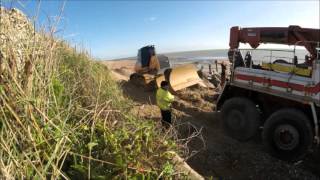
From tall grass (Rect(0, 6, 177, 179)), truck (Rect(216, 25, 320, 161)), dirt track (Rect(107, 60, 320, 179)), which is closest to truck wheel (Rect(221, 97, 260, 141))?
truck (Rect(216, 25, 320, 161))

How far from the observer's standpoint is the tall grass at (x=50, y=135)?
2742mm

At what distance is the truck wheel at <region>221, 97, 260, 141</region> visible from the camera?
348 inches

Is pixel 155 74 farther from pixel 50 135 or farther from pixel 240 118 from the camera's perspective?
pixel 50 135

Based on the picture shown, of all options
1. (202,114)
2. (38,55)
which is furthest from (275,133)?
(38,55)

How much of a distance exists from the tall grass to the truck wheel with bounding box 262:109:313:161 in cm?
472

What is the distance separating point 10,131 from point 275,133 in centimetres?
631

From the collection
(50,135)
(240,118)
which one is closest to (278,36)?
(240,118)

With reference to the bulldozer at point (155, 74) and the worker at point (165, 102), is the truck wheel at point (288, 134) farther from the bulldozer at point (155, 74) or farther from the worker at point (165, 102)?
the bulldozer at point (155, 74)

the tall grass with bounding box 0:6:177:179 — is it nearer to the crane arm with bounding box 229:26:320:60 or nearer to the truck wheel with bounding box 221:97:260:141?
the truck wheel with bounding box 221:97:260:141

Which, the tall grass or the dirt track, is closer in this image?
the tall grass

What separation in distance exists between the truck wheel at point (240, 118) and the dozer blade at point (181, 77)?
4.20 metres

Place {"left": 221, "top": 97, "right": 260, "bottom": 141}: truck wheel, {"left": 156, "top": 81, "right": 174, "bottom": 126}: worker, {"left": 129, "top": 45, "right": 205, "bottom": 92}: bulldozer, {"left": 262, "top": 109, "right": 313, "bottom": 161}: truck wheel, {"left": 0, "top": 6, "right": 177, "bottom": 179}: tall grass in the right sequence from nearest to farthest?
1. {"left": 0, "top": 6, "right": 177, "bottom": 179}: tall grass
2. {"left": 262, "top": 109, "right": 313, "bottom": 161}: truck wheel
3. {"left": 156, "top": 81, "right": 174, "bottom": 126}: worker
4. {"left": 221, "top": 97, "right": 260, "bottom": 141}: truck wheel
5. {"left": 129, "top": 45, "right": 205, "bottom": 92}: bulldozer

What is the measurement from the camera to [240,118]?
Result: 29.8 feet

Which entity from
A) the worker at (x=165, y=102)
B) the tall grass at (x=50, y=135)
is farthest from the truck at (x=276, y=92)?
the tall grass at (x=50, y=135)
